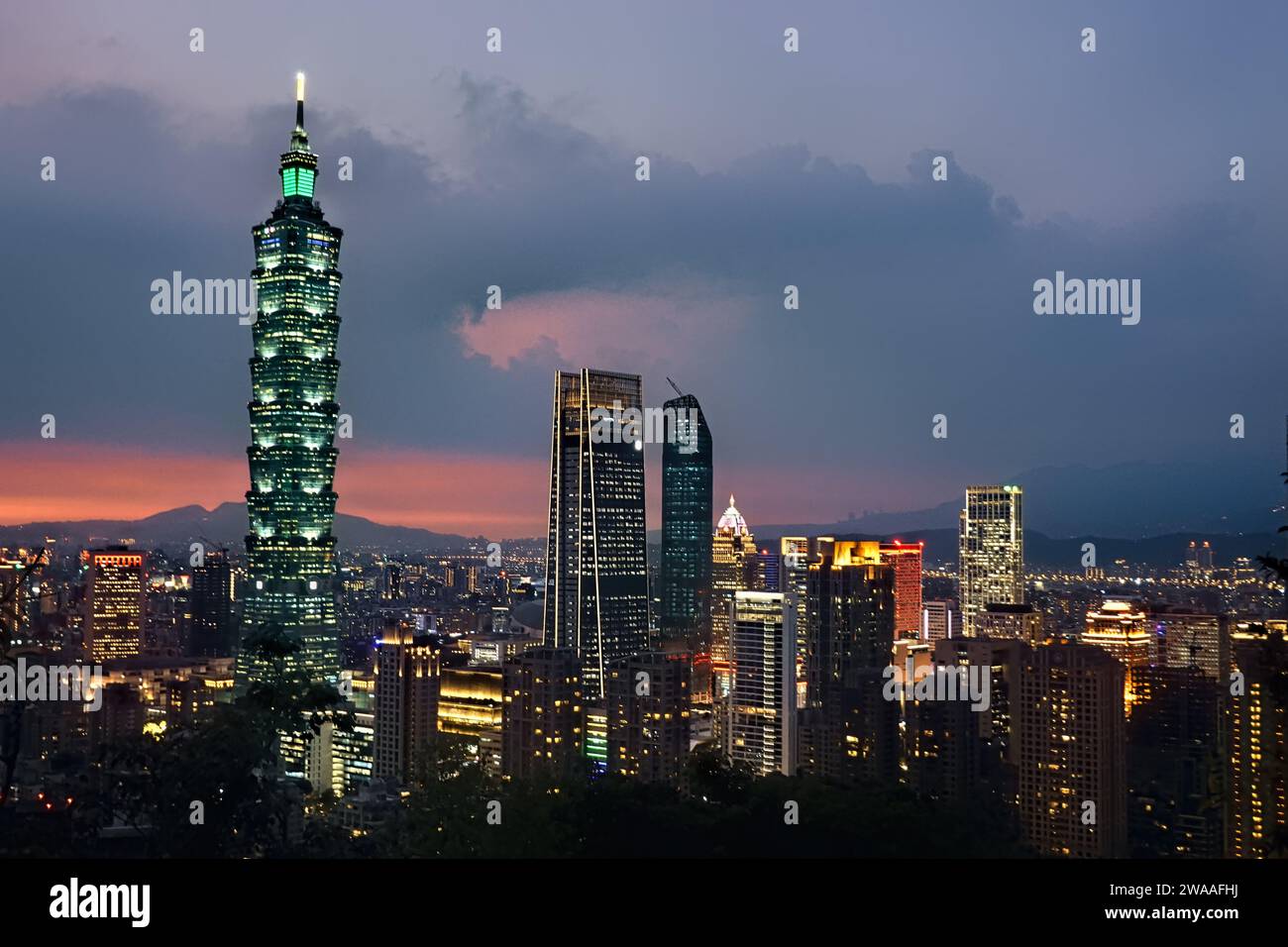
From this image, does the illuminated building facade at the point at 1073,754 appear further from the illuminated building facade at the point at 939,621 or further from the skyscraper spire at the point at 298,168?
the skyscraper spire at the point at 298,168

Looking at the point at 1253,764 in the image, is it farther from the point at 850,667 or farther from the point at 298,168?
the point at 298,168

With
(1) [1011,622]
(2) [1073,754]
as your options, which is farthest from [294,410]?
(2) [1073,754]

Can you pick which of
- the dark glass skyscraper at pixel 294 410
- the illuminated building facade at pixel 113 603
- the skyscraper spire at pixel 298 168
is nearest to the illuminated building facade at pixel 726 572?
the dark glass skyscraper at pixel 294 410
